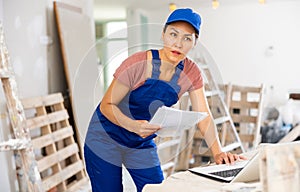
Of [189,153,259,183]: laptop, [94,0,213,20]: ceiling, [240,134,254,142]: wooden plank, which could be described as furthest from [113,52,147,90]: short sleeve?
[94,0,213,20]: ceiling

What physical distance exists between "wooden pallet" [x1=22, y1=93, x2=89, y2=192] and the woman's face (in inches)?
65.8

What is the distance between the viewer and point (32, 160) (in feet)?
7.92

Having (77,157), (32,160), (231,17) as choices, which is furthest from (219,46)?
(32,160)

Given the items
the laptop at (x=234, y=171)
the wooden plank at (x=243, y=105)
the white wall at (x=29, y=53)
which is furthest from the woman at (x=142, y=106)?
the wooden plank at (x=243, y=105)

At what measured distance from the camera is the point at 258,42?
20.0ft

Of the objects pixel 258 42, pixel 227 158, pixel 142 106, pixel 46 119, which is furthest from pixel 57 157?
pixel 258 42

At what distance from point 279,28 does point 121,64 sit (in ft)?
→ 16.4

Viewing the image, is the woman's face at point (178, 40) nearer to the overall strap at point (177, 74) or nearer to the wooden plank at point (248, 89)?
the overall strap at point (177, 74)

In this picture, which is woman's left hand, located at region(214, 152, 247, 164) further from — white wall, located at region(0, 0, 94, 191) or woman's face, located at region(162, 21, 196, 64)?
white wall, located at region(0, 0, 94, 191)

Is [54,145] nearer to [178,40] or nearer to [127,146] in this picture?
[127,146]

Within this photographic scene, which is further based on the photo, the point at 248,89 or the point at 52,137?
the point at 248,89

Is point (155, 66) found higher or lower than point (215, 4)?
lower

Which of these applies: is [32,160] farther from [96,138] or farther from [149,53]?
[149,53]

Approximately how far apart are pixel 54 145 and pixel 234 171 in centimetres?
209
